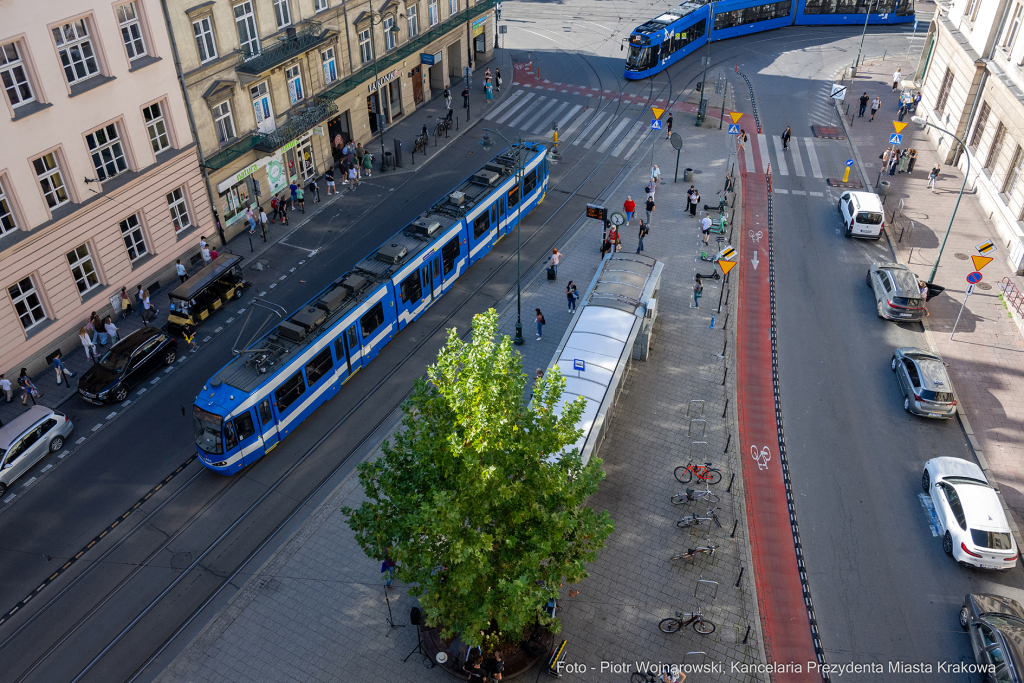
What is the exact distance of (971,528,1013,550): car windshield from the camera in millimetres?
26109

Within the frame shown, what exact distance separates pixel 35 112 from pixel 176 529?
17.8m

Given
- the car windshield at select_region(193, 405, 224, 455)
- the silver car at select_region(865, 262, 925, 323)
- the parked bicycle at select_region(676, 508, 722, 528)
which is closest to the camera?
the parked bicycle at select_region(676, 508, 722, 528)

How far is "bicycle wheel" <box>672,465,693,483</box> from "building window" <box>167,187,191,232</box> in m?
27.6

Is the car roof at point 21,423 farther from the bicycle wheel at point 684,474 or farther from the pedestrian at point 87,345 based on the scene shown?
the bicycle wheel at point 684,474

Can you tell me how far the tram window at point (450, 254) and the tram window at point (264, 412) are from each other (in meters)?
12.2

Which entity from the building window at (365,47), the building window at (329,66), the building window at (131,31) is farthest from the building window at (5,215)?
the building window at (365,47)

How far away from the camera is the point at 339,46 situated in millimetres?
48438

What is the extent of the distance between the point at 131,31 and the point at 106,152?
5.50 meters

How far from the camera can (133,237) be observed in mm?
38469

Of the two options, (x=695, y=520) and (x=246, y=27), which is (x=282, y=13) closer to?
(x=246, y=27)

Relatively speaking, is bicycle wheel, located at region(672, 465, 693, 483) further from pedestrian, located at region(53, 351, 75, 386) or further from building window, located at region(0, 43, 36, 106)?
building window, located at region(0, 43, 36, 106)

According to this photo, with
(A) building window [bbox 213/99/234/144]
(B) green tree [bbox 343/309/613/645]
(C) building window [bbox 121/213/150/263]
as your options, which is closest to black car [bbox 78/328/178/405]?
(C) building window [bbox 121/213/150/263]

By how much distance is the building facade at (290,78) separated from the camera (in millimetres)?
39719

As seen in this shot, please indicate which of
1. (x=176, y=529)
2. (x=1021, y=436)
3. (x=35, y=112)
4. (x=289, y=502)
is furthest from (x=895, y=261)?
(x=35, y=112)
